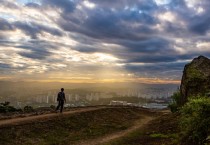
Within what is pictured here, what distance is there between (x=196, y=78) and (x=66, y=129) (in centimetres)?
1445

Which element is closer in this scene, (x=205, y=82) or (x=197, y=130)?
(x=197, y=130)

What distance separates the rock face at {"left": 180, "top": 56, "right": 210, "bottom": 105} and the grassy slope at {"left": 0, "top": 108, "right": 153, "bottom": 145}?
7.94 meters

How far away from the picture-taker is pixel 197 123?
17188 millimetres

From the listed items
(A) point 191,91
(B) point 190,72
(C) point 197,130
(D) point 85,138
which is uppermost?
(B) point 190,72

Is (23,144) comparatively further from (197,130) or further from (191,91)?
(191,91)

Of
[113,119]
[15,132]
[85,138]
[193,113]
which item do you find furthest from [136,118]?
[193,113]

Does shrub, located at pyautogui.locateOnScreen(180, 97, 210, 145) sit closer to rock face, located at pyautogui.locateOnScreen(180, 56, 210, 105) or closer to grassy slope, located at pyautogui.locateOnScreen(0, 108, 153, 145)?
grassy slope, located at pyautogui.locateOnScreen(0, 108, 153, 145)

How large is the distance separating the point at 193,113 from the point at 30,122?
16059 mm

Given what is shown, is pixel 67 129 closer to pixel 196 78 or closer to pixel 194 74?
pixel 196 78

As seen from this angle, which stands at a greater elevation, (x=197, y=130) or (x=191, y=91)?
(x=191, y=91)

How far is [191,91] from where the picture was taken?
32094 millimetres

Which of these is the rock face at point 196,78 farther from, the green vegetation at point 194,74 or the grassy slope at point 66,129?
the grassy slope at point 66,129

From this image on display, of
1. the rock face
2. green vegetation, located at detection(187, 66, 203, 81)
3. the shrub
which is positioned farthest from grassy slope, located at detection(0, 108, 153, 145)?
the shrub

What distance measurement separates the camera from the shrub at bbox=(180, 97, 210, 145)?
16656mm
